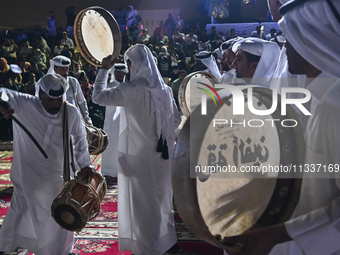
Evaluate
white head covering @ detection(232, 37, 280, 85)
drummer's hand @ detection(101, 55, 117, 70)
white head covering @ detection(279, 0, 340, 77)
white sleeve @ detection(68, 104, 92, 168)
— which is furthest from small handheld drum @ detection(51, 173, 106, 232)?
white head covering @ detection(279, 0, 340, 77)

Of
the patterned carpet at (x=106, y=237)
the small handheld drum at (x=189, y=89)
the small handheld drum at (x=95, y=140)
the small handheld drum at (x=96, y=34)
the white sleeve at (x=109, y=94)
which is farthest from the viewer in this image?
the small handheld drum at (x=95, y=140)

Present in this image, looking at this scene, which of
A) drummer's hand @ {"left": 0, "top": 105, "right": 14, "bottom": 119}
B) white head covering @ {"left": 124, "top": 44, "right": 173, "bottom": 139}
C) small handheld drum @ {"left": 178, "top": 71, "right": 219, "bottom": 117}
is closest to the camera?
drummer's hand @ {"left": 0, "top": 105, "right": 14, "bottom": 119}

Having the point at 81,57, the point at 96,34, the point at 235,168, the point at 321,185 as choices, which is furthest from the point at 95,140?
the point at 81,57

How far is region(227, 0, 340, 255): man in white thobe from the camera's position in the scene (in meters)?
0.98

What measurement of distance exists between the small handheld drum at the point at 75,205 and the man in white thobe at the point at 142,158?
0.59 meters

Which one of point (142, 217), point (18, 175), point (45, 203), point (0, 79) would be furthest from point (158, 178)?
point (0, 79)

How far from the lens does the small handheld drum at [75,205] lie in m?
2.34

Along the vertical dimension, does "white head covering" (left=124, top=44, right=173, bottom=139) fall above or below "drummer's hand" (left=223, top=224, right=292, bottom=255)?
above

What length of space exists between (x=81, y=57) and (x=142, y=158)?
10.8 metres

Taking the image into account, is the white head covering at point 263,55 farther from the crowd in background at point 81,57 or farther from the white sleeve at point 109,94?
the crowd in background at point 81,57

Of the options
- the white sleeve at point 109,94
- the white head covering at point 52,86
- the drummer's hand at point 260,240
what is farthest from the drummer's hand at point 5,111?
the drummer's hand at point 260,240

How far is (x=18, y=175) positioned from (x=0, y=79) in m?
8.06

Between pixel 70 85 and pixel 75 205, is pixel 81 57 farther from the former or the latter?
pixel 75 205

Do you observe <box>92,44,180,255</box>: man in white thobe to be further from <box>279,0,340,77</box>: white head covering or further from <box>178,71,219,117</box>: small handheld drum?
<box>279,0,340,77</box>: white head covering
